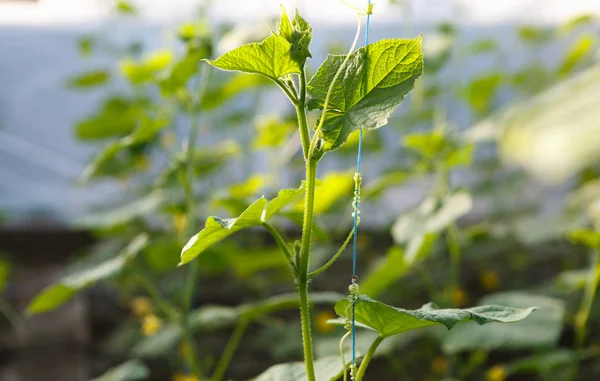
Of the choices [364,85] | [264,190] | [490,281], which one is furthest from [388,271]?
[490,281]

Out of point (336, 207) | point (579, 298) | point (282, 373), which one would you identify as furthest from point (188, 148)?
point (579, 298)

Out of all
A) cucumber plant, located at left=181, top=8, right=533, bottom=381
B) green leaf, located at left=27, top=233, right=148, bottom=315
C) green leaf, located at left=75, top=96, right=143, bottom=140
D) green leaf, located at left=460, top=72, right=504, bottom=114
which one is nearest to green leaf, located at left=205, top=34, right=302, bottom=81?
cucumber plant, located at left=181, top=8, right=533, bottom=381

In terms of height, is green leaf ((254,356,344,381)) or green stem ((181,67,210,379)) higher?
green stem ((181,67,210,379))

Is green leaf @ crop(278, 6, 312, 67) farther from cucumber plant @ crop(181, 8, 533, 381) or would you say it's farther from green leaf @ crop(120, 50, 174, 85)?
green leaf @ crop(120, 50, 174, 85)

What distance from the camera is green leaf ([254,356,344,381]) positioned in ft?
1.87

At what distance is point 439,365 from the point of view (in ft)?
5.50

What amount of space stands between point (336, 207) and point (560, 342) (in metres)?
0.84

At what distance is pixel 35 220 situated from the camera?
2.84 metres

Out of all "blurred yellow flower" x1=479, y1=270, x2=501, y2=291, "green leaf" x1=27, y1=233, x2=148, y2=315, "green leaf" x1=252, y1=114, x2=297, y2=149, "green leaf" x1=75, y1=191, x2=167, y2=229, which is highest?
"green leaf" x1=252, y1=114, x2=297, y2=149

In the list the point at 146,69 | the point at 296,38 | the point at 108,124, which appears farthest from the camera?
the point at 108,124

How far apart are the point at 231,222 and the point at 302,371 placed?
0.65 ft

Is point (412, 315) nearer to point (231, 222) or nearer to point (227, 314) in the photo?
point (231, 222)

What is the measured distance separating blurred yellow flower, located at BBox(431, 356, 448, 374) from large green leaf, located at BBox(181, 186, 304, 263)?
4.15 ft

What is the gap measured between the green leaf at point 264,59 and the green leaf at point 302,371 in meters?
0.27
